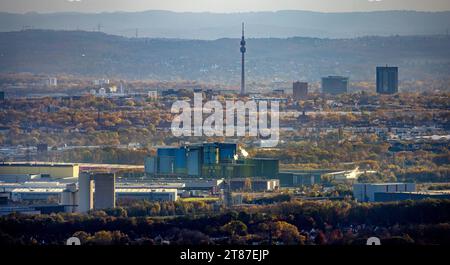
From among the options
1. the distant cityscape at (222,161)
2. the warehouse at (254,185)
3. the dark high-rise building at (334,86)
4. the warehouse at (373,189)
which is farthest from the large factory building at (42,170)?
the dark high-rise building at (334,86)

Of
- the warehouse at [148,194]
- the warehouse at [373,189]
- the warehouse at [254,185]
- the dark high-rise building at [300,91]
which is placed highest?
the dark high-rise building at [300,91]

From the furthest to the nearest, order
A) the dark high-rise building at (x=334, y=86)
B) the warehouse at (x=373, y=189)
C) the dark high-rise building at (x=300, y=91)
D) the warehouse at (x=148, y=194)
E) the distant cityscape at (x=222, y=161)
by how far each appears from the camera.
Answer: the dark high-rise building at (x=334, y=86) < the dark high-rise building at (x=300, y=91) < the warehouse at (x=148, y=194) < the warehouse at (x=373, y=189) < the distant cityscape at (x=222, y=161)

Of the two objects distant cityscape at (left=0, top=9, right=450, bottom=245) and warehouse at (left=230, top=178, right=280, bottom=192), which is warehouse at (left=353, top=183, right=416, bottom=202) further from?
warehouse at (left=230, top=178, right=280, bottom=192)

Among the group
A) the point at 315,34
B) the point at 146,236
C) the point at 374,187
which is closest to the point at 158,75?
the point at 315,34

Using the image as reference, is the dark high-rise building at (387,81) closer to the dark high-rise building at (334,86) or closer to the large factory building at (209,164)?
the dark high-rise building at (334,86)

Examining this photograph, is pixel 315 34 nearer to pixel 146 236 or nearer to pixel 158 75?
pixel 158 75

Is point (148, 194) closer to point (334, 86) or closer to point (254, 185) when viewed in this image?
point (254, 185)
